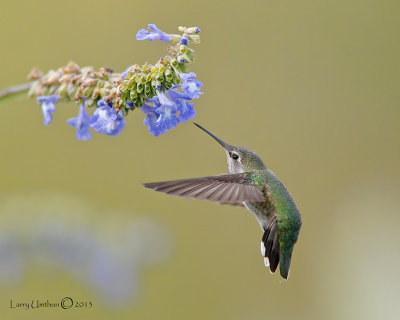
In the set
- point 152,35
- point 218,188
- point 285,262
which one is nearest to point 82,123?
point 152,35

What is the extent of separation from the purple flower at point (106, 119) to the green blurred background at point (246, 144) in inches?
123

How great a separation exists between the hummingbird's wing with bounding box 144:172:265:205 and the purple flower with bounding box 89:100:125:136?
518 millimetres

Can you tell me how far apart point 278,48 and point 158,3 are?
2.11 meters

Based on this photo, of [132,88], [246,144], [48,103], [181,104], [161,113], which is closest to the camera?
[132,88]

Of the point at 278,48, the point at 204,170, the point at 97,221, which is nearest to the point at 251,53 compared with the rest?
the point at 278,48

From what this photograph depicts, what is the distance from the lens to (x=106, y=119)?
338cm

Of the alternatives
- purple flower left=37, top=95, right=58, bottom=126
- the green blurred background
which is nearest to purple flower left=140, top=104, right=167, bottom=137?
purple flower left=37, top=95, right=58, bottom=126

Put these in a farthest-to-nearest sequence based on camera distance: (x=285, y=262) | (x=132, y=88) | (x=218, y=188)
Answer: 1. (x=285, y=262)
2. (x=218, y=188)
3. (x=132, y=88)

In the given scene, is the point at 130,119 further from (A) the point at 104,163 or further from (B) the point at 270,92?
(B) the point at 270,92

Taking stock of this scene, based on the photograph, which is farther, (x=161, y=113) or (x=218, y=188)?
(x=218, y=188)

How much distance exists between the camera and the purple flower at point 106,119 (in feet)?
11.0

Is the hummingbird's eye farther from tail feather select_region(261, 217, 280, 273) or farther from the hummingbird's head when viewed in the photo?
tail feather select_region(261, 217, 280, 273)

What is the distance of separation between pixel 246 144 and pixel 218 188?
217 inches

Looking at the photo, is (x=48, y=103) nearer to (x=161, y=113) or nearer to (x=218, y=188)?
(x=161, y=113)
